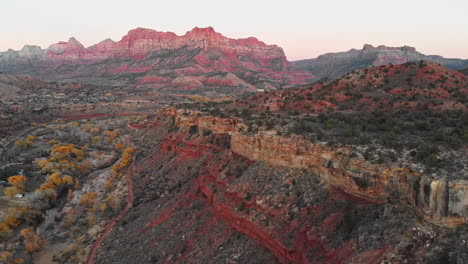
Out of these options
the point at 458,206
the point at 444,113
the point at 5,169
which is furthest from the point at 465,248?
the point at 5,169

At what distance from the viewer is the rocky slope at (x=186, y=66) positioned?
12962cm

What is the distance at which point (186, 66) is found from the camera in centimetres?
14138

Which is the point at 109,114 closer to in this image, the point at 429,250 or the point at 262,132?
the point at 262,132

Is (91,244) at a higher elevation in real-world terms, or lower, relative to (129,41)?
lower

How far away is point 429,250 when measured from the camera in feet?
26.4

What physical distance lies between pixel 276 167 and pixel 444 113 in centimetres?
1195

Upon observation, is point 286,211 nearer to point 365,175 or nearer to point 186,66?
point 365,175

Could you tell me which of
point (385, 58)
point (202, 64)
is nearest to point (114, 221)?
point (202, 64)

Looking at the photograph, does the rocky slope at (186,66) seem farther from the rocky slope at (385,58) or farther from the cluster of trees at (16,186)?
the cluster of trees at (16,186)

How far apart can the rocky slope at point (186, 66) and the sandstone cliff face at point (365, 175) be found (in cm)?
10105

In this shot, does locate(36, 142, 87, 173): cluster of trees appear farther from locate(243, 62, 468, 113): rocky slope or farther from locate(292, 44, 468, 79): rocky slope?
locate(292, 44, 468, 79): rocky slope

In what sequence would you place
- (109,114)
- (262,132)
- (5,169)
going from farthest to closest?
1. (109,114)
2. (5,169)
3. (262,132)

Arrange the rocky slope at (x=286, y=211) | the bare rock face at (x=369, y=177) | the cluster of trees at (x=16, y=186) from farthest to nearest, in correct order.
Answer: the cluster of trees at (x=16, y=186) < the rocky slope at (x=286, y=211) < the bare rock face at (x=369, y=177)

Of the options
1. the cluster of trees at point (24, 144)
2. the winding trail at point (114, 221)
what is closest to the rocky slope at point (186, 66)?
the cluster of trees at point (24, 144)
